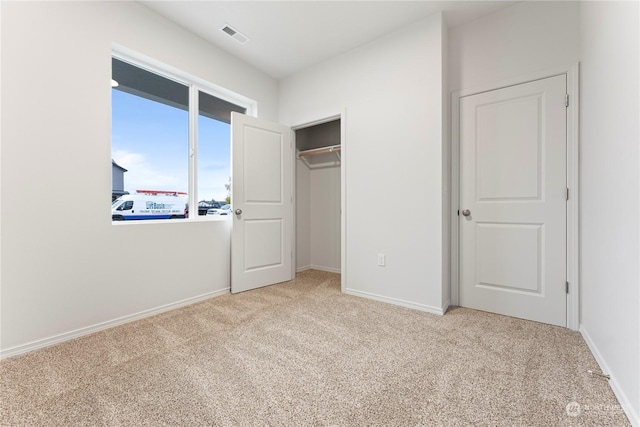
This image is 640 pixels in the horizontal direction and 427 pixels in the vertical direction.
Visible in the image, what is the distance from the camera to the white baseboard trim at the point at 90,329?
1710 mm

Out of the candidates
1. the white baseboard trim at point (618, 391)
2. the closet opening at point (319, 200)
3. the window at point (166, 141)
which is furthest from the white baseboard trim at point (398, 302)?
the window at point (166, 141)

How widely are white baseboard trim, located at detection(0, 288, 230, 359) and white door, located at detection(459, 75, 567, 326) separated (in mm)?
2639

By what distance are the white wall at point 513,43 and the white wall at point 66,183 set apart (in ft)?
8.92

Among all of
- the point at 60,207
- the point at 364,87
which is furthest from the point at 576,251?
the point at 60,207

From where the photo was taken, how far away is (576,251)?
203 cm

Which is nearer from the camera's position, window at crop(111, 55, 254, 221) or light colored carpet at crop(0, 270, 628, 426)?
light colored carpet at crop(0, 270, 628, 426)

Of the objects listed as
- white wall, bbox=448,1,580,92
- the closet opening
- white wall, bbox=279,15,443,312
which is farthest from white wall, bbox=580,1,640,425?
the closet opening

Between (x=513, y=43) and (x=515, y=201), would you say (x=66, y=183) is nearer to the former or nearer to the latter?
(x=515, y=201)

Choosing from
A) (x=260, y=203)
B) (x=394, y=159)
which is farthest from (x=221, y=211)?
(x=394, y=159)

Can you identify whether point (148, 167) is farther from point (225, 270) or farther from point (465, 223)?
point (465, 223)

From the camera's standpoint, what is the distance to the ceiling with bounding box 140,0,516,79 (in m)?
2.27

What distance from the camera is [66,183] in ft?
6.23

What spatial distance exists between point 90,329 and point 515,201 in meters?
3.49

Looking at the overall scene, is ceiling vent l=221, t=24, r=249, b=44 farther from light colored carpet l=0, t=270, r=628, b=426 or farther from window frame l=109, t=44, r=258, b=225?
light colored carpet l=0, t=270, r=628, b=426
